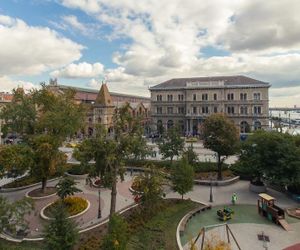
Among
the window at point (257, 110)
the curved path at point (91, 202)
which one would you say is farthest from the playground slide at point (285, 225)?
the window at point (257, 110)

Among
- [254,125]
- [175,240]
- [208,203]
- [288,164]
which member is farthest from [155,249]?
[254,125]

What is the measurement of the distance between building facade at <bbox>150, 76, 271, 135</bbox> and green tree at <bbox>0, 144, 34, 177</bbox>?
43.4 meters

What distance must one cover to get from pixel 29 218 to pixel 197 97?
190 feet

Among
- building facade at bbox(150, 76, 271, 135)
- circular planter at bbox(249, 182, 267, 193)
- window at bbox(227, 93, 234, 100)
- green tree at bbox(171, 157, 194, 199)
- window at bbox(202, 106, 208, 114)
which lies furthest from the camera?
window at bbox(202, 106, 208, 114)

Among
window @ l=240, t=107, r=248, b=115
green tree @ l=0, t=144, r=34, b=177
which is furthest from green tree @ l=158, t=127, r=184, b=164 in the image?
window @ l=240, t=107, r=248, b=115

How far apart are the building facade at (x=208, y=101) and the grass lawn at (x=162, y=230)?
42193 millimetres

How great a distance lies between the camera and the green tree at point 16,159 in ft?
81.7

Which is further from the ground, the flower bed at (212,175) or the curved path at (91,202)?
the flower bed at (212,175)

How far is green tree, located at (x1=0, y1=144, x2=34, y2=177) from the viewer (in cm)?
2491

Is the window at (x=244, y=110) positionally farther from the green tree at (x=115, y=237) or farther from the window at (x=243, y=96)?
the green tree at (x=115, y=237)

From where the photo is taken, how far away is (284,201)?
26.4m

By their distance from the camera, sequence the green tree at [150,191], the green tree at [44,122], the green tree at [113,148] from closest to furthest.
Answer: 1. the green tree at [113,148]
2. the green tree at [150,191]
3. the green tree at [44,122]

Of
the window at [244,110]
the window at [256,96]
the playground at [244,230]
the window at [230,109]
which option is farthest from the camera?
the window at [230,109]

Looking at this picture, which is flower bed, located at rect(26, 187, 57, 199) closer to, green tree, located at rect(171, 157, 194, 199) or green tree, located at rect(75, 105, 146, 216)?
green tree, located at rect(75, 105, 146, 216)
